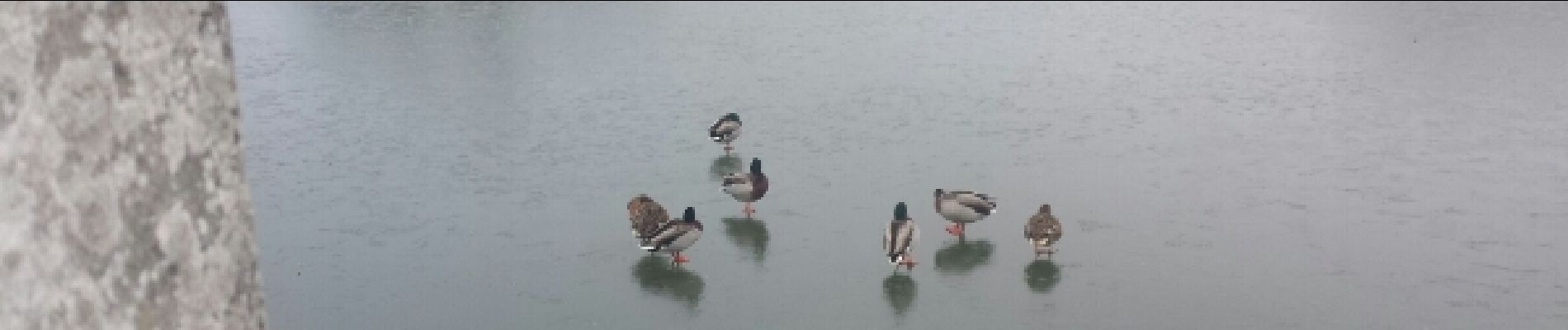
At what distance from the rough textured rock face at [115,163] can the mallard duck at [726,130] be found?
9088 mm

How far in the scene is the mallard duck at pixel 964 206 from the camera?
8602 millimetres

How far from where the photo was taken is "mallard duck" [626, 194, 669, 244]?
8.23 metres

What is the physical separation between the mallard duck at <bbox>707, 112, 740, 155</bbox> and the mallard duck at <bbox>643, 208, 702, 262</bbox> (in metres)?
2.59

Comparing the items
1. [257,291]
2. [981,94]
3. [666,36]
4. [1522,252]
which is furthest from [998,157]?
[257,291]

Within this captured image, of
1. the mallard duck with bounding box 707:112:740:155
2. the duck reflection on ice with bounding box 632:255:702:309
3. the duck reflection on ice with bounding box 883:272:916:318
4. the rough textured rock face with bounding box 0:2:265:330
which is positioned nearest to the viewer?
the rough textured rock face with bounding box 0:2:265:330

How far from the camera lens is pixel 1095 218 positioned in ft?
29.5

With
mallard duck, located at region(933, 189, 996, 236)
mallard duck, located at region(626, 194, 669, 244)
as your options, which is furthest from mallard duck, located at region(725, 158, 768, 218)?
mallard duck, located at region(933, 189, 996, 236)

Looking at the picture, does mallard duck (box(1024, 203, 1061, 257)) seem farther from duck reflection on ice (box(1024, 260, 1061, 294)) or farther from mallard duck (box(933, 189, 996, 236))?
mallard duck (box(933, 189, 996, 236))

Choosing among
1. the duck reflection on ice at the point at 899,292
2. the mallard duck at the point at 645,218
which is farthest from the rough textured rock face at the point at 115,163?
the mallard duck at the point at 645,218

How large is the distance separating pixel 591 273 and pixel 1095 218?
290 centimetres

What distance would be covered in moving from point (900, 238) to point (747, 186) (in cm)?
142

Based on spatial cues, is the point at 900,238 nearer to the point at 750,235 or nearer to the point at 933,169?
the point at 750,235

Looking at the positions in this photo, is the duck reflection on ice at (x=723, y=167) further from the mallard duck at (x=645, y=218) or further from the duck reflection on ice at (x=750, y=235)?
the mallard duck at (x=645, y=218)

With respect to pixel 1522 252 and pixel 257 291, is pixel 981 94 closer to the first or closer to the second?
pixel 1522 252
